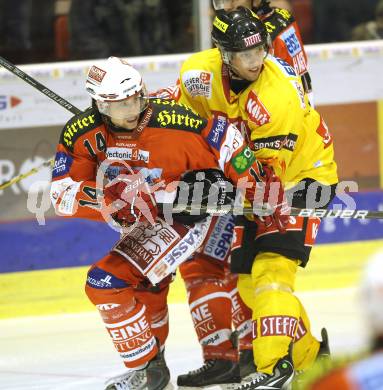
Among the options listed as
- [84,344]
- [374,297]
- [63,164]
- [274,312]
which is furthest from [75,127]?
[374,297]

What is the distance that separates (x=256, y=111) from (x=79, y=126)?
2.07 feet

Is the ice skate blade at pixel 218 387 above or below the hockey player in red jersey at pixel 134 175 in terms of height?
below

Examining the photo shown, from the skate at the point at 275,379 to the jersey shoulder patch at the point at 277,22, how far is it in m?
1.32

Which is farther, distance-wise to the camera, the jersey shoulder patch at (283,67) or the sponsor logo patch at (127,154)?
the jersey shoulder patch at (283,67)

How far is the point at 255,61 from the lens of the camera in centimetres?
397

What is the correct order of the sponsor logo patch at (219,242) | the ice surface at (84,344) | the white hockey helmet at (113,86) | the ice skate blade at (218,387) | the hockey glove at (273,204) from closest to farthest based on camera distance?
the white hockey helmet at (113,86)
the hockey glove at (273,204)
the ice skate blade at (218,387)
the sponsor logo patch at (219,242)
the ice surface at (84,344)

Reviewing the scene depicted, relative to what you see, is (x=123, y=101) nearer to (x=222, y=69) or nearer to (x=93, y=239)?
(x=222, y=69)

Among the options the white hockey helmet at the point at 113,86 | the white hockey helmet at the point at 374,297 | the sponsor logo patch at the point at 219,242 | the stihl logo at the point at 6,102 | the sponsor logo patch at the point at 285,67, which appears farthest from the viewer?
the stihl logo at the point at 6,102

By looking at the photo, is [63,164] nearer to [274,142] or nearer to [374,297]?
[274,142]

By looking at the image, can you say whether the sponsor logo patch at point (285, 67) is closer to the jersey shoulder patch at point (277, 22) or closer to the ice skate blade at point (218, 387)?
the jersey shoulder patch at point (277, 22)

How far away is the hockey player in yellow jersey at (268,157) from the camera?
392 cm

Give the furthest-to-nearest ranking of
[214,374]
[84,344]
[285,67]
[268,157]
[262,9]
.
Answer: [84,344]
[262,9]
[214,374]
[285,67]
[268,157]

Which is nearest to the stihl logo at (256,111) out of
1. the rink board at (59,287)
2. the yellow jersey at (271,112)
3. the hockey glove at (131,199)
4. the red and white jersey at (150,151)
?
the yellow jersey at (271,112)

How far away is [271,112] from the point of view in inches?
156
